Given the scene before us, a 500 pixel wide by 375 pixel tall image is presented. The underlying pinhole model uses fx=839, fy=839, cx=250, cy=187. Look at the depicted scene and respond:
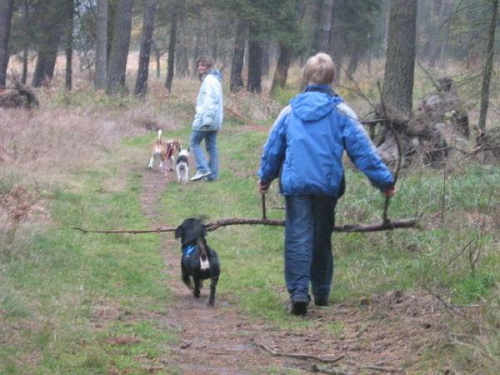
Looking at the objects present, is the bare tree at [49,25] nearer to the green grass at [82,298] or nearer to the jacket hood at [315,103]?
the green grass at [82,298]

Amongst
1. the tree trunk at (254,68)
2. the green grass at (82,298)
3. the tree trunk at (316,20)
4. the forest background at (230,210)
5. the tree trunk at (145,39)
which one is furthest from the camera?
the tree trunk at (316,20)

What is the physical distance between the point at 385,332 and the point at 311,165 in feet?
4.71

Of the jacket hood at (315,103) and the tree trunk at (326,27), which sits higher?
the tree trunk at (326,27)

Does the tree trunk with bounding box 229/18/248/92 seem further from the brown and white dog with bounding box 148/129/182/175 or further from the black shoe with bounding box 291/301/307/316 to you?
the black shoe with bounding box 291/301/307/316

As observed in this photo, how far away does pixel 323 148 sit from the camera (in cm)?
672

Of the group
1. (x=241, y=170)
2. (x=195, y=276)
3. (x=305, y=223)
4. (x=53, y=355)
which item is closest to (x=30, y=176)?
(x=241, y=170)

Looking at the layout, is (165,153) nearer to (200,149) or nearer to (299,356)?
(200,149)

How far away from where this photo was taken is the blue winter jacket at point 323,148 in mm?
6711

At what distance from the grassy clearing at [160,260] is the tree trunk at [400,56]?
2.69 m

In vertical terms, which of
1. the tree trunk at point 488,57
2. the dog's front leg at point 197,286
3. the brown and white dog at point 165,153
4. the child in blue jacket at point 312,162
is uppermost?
the tree trunk at point 488,57

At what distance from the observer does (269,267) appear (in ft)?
29.6

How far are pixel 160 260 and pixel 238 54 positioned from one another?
24.5 m

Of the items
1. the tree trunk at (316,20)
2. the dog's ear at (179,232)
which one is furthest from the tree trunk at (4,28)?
the dog's ear at (179,232)

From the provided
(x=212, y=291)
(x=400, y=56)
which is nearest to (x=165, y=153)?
(x=400, y=56)
